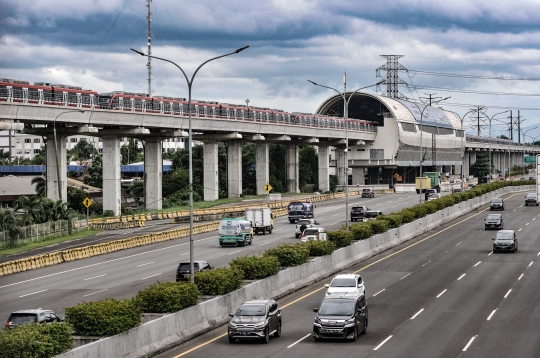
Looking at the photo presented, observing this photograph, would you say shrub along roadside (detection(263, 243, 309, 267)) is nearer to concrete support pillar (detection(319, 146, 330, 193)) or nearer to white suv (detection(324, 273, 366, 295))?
white suv (detection(324, 273, 366, 295))

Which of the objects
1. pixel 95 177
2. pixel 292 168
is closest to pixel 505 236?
pixel 292 168

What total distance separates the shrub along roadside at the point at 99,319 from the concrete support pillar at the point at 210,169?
82.6 meters

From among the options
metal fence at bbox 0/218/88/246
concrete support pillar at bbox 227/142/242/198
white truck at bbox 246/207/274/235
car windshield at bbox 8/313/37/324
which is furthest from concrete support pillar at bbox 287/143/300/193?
car windshield at bbox 8/313/37/324

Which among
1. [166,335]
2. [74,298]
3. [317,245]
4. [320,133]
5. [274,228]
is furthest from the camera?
[320,133]

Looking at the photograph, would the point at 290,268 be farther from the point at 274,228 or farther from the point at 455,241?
the point at 274,228

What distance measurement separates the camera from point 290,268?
43375 millimetres

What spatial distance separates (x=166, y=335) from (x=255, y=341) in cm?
333

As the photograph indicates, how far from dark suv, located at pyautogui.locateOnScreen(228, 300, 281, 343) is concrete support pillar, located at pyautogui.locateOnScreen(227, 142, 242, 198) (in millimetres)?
86861

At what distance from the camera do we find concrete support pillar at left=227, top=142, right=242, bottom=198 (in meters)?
117

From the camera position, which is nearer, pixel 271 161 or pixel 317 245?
pixel 317 245

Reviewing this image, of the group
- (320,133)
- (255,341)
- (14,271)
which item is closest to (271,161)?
(320,133)

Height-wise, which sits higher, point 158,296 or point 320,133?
point 320,133

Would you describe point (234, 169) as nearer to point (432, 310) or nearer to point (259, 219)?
point (259, 219)

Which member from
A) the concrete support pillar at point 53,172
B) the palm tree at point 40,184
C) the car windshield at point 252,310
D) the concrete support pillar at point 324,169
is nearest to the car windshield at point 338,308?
the car windshield at point 252,310
